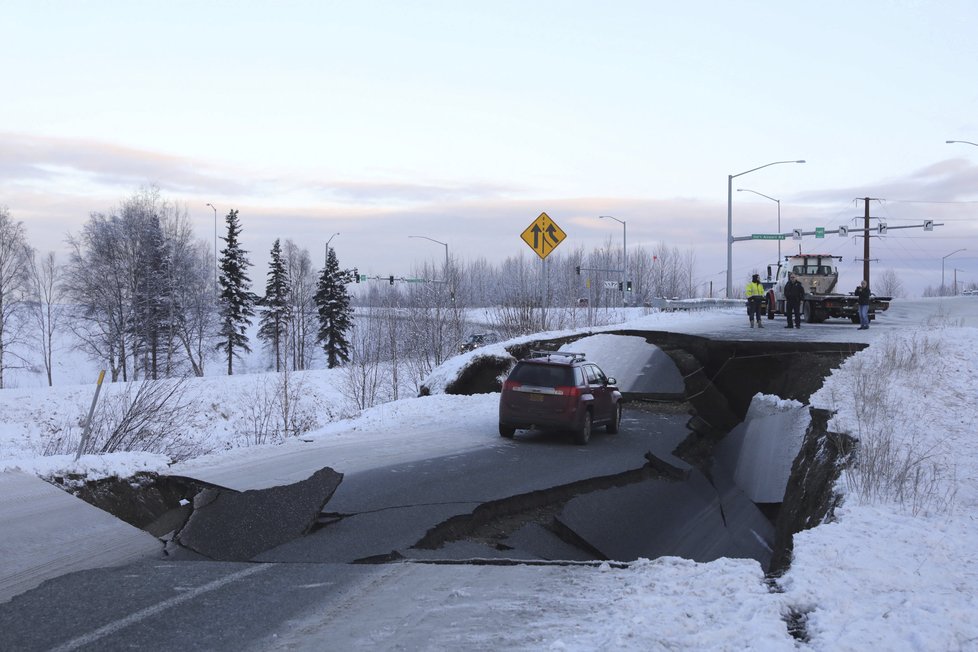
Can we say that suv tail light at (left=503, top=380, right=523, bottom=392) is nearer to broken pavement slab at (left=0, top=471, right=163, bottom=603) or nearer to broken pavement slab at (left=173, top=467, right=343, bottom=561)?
broken pavement slab at (left=173, top=467, right=343, bottom=561)

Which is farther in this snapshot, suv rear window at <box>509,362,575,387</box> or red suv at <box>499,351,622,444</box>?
suv rear window at <box>509,362,575,387</box>

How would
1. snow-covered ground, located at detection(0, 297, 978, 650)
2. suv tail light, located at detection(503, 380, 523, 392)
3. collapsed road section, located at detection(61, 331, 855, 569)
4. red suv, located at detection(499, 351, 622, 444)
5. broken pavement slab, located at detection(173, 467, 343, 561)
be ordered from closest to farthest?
snow-covered ground, located at detection(0, 297, 978, 650) < broken pavement slab, located at detection(173, 467, 343, 561) < collapsed road section, located at detection(61, 331, 855, 569) < red suv, located at detection(499, 351, 622, 444) < suv tail light, located at detection(503, 380, 523, 392)

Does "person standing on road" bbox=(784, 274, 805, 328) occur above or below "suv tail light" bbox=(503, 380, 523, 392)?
above

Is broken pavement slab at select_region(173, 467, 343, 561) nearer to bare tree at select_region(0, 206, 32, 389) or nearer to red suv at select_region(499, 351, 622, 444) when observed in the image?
red suv at select_region(499, 351, 622, 444)

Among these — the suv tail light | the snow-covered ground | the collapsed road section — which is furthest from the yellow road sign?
the snow-covered ground

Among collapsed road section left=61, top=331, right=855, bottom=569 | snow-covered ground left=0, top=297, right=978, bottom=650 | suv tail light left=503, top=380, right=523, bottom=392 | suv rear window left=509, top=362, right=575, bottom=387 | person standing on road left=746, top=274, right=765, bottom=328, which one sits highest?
person standing on road left=746, top=274, right=765, bottom=328

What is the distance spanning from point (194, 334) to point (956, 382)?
193 ft

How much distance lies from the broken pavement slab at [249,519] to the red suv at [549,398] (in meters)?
5.54

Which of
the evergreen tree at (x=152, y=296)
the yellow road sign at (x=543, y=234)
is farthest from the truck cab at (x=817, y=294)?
the evergreen tree at (x=152, y=296)

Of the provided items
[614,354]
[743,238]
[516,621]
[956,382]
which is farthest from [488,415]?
[743,238]

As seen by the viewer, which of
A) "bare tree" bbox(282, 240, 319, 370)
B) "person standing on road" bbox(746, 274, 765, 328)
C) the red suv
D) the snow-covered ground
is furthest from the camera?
"bare tree" bbox(282, 240, 319, 370)

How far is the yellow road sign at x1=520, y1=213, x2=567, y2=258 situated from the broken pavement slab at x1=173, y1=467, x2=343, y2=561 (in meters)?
14.5

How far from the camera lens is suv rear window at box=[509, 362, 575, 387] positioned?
1524 cm

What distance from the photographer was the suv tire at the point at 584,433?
15323 millimetres
